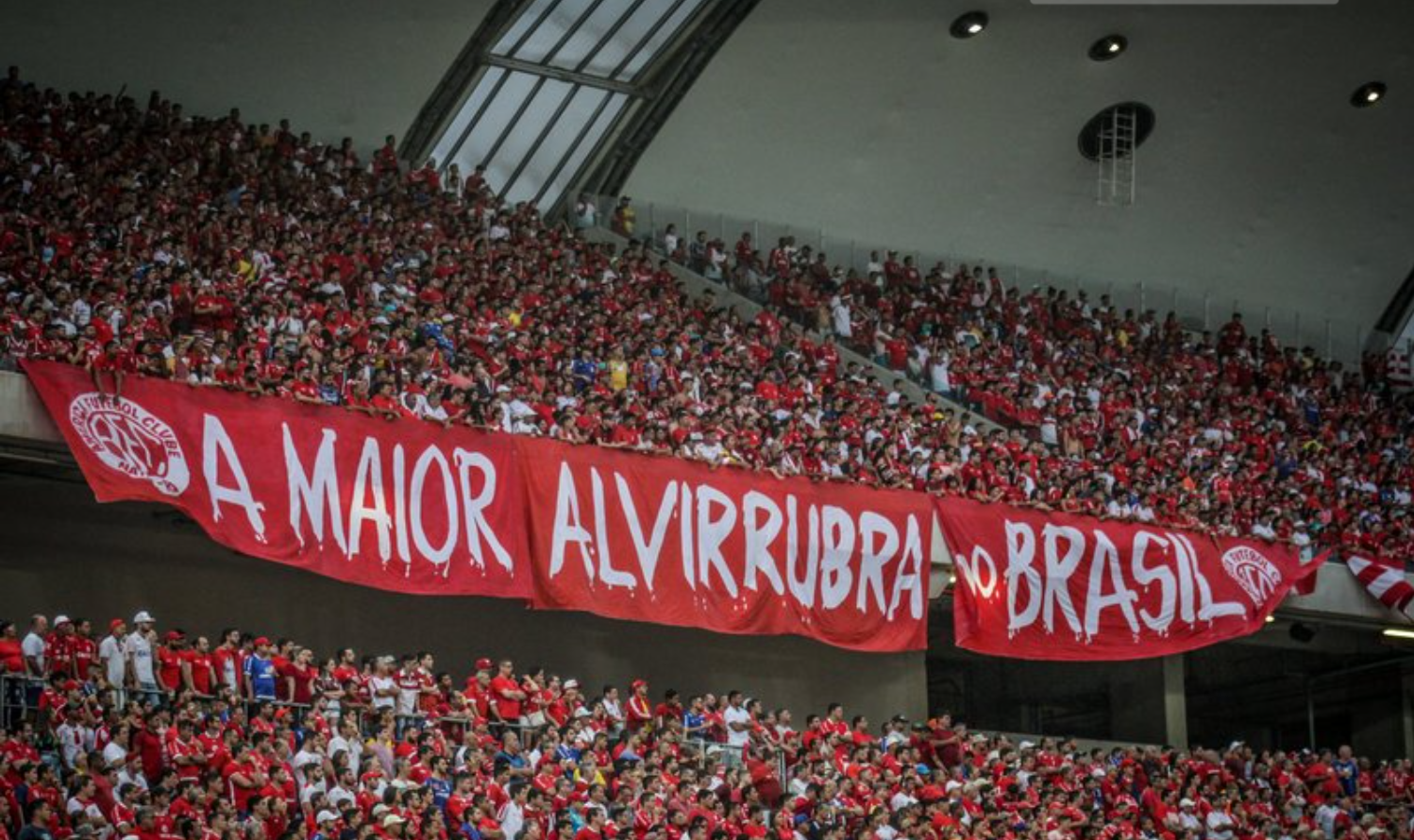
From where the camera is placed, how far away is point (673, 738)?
22250mm

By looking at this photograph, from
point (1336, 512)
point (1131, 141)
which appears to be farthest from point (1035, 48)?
point (1336, 512)

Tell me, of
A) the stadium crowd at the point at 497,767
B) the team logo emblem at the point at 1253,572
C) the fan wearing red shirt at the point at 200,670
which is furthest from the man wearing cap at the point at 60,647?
the team logo emblem at the point at 1253,572

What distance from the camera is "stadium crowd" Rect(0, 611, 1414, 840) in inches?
694

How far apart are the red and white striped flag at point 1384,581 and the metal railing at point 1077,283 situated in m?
9.06

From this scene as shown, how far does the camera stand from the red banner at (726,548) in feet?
77.9

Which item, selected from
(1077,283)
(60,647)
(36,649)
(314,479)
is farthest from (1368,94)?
(36,649)

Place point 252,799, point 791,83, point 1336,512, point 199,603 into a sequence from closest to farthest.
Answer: point 252,799 → point 199,603 → point 1336,512 → point 791,83

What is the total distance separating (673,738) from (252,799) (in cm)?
565

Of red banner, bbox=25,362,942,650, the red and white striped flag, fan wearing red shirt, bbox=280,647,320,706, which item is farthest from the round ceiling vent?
fan wearing red shirt, bbox=280,647,320,706

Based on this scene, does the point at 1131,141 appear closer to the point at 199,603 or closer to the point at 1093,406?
the point at 1093,406

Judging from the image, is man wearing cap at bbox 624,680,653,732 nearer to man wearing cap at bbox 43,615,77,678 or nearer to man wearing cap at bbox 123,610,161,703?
man wearing cap at bbox 123,610,161,703

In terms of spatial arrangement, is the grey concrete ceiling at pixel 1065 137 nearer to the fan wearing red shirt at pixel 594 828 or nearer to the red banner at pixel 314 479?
the red banner at pixel 314 479

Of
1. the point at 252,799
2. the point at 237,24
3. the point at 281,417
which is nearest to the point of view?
the point at 252,799

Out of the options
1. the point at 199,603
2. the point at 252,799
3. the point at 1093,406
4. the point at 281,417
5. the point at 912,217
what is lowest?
the point at 252,799
